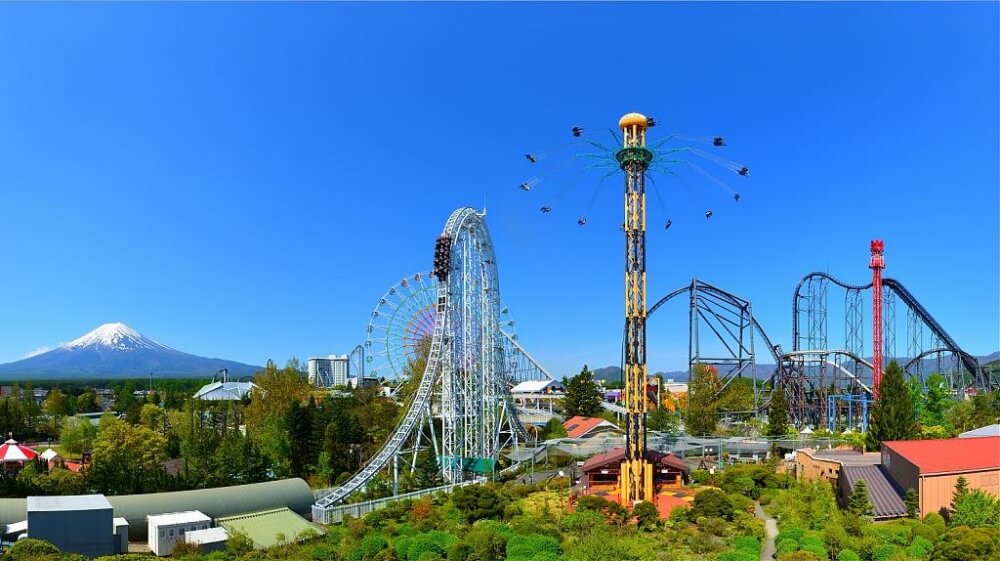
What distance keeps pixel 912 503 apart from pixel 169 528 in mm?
27683

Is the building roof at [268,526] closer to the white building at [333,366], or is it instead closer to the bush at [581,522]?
the bush at [581,522]

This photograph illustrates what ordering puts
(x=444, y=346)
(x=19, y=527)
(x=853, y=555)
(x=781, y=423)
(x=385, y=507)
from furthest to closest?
(x=781, y=423) < (x=444, y=346) < (x=385, y=507) < (x=19, y=527) < (x=853, y=555)

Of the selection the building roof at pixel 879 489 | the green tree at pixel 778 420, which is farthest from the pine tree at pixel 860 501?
the green tree at pixel 778 420

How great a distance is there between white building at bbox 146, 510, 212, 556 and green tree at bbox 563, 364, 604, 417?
42805 mm

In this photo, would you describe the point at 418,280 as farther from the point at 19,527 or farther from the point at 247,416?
the point at 19,527

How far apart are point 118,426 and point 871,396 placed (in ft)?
178

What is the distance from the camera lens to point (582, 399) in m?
67.8

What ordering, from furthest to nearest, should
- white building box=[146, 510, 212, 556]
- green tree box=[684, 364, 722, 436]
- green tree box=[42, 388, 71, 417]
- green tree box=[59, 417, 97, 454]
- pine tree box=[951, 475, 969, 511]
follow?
green tree box=[42, 388, 71, 417] → green tree box=[684, 364, 722, 436] → green tree box=[59, 417, 97, 454] → white building box=[146, 510, 212, 556] → pine tree box=[951, 475, 969, 511]

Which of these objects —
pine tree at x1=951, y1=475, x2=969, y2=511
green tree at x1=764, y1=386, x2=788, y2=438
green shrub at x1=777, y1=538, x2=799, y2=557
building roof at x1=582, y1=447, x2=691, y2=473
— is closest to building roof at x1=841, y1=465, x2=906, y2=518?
pine tree at x1=951, y1=475, x2=969, y2=511

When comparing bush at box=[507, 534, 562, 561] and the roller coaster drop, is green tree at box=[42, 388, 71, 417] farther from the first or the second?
bush at box=[507, 534, 562, 561]

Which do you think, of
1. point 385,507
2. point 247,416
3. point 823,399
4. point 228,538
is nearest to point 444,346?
point 385,507

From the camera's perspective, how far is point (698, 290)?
5712cm

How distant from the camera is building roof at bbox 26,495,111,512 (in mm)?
25978

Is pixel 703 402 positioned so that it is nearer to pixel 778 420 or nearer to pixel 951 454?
pixel 778 420
